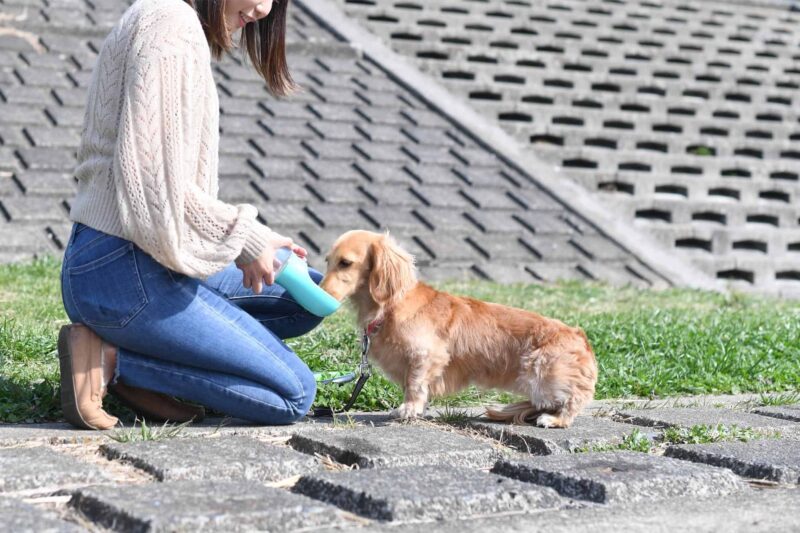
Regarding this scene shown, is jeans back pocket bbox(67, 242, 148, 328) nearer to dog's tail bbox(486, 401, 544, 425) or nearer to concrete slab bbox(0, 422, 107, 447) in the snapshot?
concrete slab bbox(0, 422, 107, 447)

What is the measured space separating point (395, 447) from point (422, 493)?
0.58 metres

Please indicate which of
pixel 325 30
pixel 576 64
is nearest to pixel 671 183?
pixel 576 64

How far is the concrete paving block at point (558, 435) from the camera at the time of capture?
332 cm

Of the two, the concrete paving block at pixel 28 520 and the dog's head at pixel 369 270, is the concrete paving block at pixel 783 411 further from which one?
the concrete paving block at pixel 28 520

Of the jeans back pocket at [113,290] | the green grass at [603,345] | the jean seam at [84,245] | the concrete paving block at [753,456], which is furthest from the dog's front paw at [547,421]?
the jean seam at [84,245]

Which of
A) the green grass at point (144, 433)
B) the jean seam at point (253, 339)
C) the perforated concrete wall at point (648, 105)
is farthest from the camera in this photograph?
the perforated concrete wall at point (648, 105)

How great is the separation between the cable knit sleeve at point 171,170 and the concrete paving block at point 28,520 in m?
1.11

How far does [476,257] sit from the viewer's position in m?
7.96

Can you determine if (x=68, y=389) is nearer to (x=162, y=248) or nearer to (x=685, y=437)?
(x=162, y=248)

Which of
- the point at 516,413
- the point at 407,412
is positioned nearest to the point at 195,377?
the point at 407,412

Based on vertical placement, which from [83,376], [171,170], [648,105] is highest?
[171,170]

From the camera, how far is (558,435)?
3438mm

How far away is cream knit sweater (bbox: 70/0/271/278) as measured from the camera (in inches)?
127

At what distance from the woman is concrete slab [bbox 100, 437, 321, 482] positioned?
48cm
